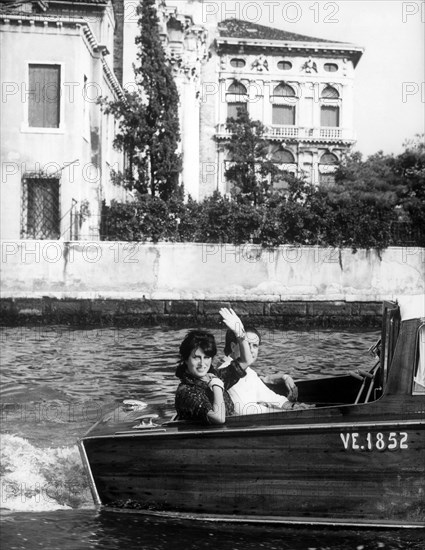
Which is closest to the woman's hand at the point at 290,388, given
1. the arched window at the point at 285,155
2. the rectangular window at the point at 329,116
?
the arched window at the point at 285,155

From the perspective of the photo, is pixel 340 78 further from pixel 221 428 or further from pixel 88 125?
pixel 221 428

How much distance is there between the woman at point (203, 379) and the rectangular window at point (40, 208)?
1904cm

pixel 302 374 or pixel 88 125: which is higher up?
pixel 88 125

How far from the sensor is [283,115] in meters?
59.8

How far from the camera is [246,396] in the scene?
720 cm

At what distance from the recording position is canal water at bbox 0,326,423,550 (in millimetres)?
6820

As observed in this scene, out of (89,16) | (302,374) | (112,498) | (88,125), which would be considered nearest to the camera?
(112,498)

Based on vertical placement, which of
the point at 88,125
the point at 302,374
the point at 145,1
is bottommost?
the point at 302,374

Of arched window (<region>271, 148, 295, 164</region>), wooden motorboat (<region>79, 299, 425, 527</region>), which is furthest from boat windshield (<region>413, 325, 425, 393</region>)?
arched window (<region>271, 148, 295, 164</region>)

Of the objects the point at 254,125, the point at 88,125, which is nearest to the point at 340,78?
the point at 254,125

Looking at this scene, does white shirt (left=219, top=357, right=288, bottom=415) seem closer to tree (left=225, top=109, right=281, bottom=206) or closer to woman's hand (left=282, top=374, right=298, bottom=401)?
woman's hand (left=282, top=374, right=298, bottom=401)

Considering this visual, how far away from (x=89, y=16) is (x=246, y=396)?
91.7 feet

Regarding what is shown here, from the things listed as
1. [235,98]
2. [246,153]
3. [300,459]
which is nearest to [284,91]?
[235,98]

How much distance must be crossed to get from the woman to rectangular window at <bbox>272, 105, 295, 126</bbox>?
53346 millimetres
